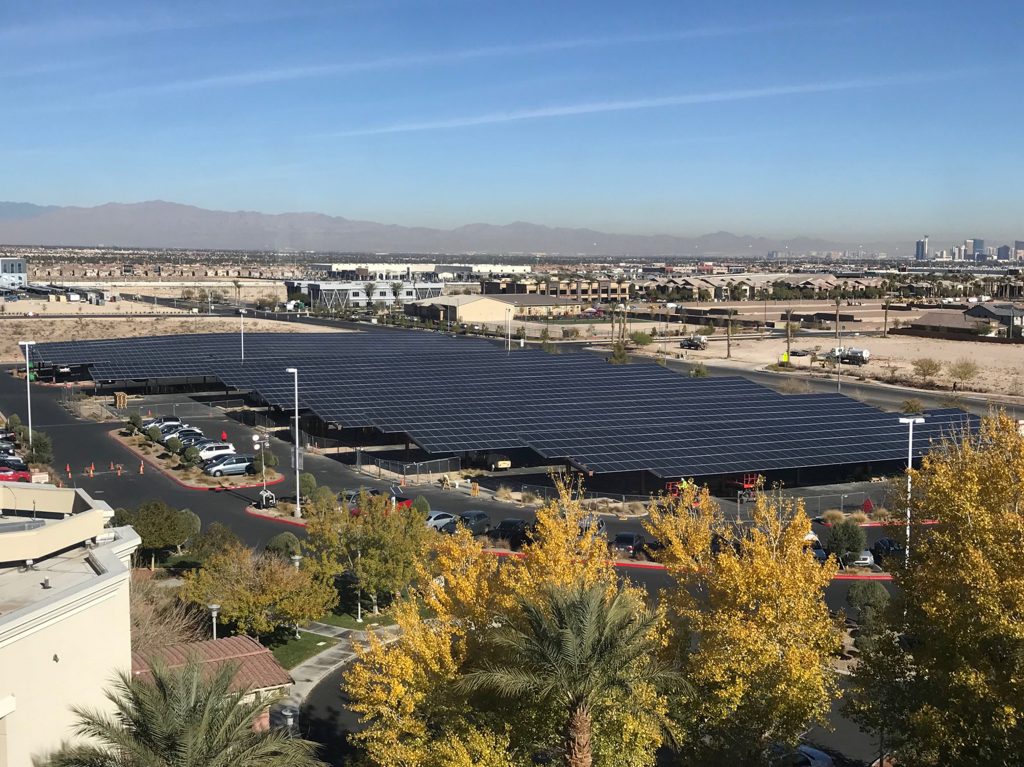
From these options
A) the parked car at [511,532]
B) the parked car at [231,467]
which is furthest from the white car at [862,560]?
the parked car at [231,467]

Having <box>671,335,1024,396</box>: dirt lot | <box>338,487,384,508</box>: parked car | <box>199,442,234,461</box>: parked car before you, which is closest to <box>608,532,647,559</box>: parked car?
<box>338,487,384,508</box>: parked car

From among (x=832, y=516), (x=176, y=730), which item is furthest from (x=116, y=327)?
(x=176, y=730)

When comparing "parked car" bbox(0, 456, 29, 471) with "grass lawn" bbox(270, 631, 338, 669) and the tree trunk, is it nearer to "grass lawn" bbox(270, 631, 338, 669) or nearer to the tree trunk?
"grass lawn" bbox(270, 631, 338, 669)

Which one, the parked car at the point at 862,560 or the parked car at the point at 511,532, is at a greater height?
the parked car at the point at 511,532

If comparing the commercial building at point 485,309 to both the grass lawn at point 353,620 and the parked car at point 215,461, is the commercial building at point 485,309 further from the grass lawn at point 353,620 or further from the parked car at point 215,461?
the grass lawn at point 353,620

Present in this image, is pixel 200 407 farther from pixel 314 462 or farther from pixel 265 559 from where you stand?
pixel 265 559

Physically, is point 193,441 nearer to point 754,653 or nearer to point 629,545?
point 629,545

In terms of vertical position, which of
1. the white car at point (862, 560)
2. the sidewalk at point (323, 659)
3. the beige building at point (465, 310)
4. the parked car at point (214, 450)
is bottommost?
the sidewalk at point (323, 659)
